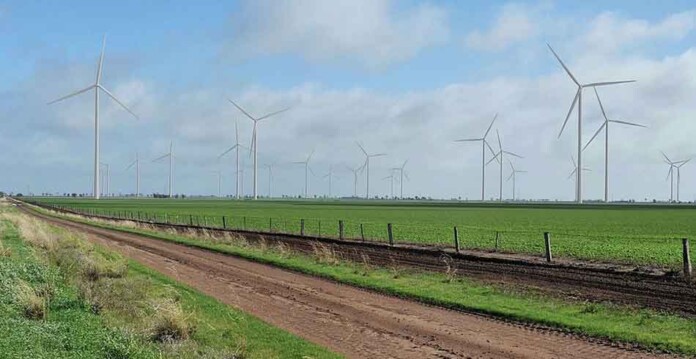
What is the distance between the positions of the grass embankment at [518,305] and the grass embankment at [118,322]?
665 centimetres

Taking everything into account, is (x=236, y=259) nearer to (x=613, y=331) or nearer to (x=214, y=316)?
(x=214, y=316)

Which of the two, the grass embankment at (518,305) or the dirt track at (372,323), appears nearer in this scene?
the dirt track at (372,323)

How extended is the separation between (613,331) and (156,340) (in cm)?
1053

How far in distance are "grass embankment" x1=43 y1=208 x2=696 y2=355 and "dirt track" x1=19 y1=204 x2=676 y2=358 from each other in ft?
2.94

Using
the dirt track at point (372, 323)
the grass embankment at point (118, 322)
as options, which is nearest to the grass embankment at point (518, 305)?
the dirt track at point (372, 323)

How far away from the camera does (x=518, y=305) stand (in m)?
21.9

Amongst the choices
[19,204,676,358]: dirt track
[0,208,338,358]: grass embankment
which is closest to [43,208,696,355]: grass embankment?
[19,204,676,358]: dirt track

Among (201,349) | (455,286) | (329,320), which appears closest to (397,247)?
(455,286)

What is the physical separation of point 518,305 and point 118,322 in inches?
447

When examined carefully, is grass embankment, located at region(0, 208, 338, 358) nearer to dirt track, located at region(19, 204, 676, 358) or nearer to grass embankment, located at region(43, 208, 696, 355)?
dirt track, located at region(19, 204, 676, 358)

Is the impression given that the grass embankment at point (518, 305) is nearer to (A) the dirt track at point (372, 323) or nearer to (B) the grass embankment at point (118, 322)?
(A) the dirt track at point (372, 323)

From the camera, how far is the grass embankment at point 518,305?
17438 millimetres

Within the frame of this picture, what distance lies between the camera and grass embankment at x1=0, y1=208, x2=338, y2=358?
13992 millimetres

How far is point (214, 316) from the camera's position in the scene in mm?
19109
